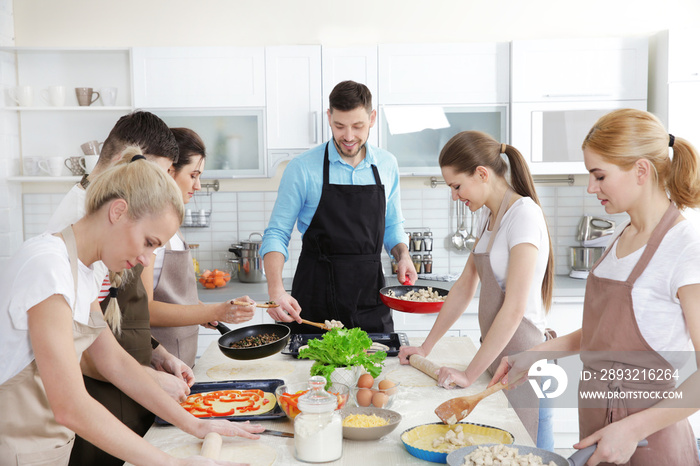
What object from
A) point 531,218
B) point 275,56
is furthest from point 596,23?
point 531,218

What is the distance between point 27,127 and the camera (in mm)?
4172

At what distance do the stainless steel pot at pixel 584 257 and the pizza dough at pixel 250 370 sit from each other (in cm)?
269

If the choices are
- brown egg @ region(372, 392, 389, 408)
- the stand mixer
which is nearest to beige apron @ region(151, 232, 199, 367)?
brown egg @ region(372, 392, 389, 408)

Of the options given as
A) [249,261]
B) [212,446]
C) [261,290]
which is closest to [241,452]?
[212,446]

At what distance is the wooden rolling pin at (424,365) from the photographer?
1.95 meters

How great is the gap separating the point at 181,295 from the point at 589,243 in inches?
116

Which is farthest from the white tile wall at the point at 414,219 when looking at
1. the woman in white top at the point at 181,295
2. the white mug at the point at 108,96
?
the woman in white top at the point at 181,295

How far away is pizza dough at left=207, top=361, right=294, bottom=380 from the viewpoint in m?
2.02

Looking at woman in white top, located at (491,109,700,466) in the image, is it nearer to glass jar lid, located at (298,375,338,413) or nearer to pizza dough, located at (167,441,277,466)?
glass jar lid, located at (298,375,338,413)

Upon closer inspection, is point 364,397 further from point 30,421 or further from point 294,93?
point 294,93

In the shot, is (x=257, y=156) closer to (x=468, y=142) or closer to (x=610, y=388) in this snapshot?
(x=468, y=142)

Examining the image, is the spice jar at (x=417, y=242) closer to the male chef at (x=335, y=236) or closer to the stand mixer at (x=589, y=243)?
the stand mixer at (x=589, y=243)

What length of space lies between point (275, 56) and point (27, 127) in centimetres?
184

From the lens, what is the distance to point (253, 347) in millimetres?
1977
